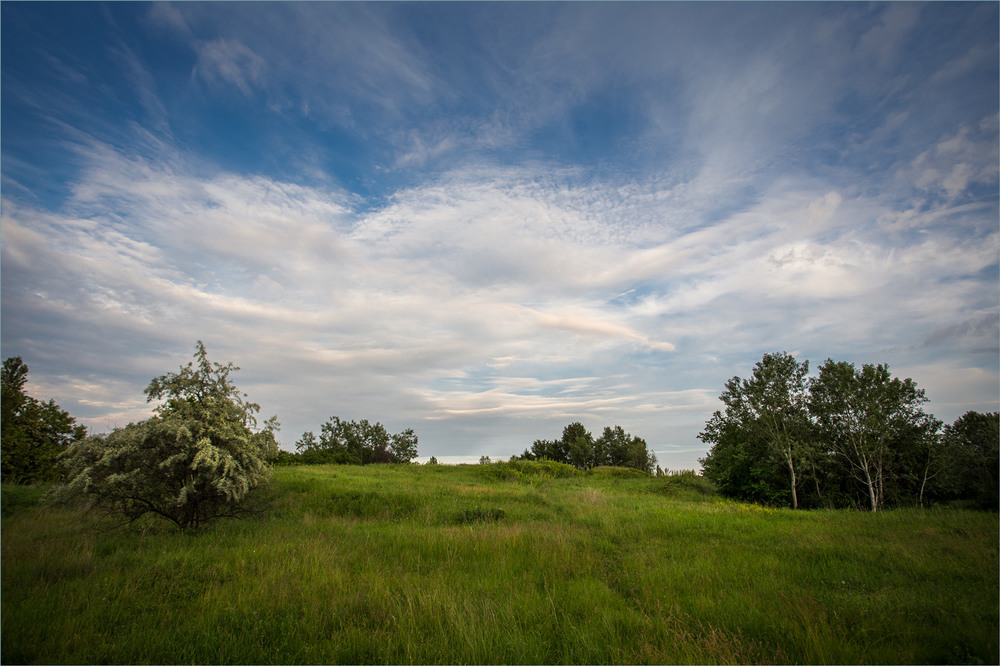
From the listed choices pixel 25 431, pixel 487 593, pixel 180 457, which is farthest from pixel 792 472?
pixel 25 431

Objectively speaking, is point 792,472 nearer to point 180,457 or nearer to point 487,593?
point 487,593

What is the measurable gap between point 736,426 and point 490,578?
92.1 feet

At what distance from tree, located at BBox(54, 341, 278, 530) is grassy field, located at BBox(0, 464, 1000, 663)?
0.88 metres

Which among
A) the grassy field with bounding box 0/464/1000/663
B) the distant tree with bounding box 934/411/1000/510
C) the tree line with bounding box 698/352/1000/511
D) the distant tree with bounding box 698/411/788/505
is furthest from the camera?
the distant tree with bounding box 698/411/788/505

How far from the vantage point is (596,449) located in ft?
231

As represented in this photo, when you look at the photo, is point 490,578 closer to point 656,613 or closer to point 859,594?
point 656,613

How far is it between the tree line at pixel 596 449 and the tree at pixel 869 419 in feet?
123

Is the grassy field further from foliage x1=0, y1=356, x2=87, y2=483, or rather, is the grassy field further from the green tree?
the green tree

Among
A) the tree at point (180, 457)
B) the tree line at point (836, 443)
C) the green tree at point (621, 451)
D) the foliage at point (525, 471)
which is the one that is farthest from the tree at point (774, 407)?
the green tree at point (621, 451)

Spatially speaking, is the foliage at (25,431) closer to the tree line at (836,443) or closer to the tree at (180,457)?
the tree at (180,457)

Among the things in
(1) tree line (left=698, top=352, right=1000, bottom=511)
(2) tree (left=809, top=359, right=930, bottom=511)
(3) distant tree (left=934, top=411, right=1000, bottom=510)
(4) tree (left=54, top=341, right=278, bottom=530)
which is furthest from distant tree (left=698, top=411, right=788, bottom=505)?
(4) tree (left=54, top=341, right=278, bottom=530)

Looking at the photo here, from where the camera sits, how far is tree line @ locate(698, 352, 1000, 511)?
2278 cm

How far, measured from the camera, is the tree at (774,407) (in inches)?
1081

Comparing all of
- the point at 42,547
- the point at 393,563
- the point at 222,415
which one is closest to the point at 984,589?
the point at 393,563
